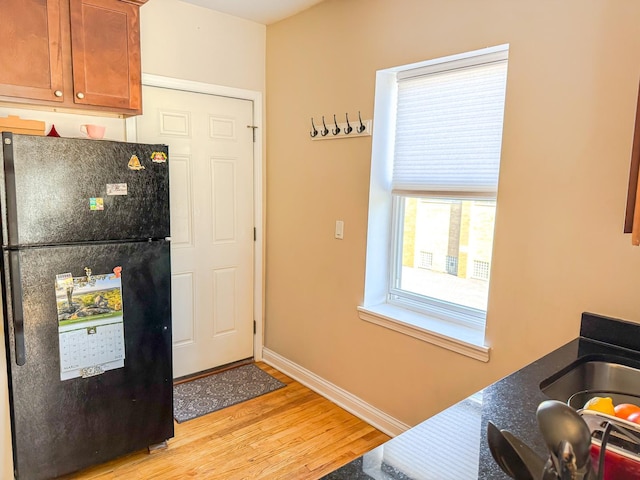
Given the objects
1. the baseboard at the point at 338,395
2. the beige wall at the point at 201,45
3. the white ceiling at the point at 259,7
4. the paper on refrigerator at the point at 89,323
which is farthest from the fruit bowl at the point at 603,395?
the beige wall at the point at 201,45

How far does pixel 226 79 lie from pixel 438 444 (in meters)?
2.78

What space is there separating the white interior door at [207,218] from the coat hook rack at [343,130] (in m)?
0.65

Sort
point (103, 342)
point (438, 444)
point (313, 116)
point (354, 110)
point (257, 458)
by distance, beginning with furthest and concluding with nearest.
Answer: point (313, 116), point (354, 110), point (257, 458), point (103, 342), point (438, 444)

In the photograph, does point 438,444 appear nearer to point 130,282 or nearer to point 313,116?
point 130,282

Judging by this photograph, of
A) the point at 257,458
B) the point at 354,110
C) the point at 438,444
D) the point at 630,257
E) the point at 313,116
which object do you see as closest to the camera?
the point at 438,444

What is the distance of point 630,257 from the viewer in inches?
59.4

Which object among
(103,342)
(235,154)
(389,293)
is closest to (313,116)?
(235,154)

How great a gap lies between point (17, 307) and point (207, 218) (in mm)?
1417

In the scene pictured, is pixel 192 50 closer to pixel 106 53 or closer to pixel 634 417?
pixel 106 53

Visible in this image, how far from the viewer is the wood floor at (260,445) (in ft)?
6.92

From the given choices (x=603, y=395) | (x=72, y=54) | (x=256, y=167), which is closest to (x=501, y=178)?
(x=603, y=395)

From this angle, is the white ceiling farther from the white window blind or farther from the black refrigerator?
the black refrigerator

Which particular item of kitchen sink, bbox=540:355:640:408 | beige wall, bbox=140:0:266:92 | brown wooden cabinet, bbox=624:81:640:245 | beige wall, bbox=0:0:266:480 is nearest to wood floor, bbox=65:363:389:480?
kitchen sink, bbox=540:355:640:408

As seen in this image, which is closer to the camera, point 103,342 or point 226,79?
point 103,342
